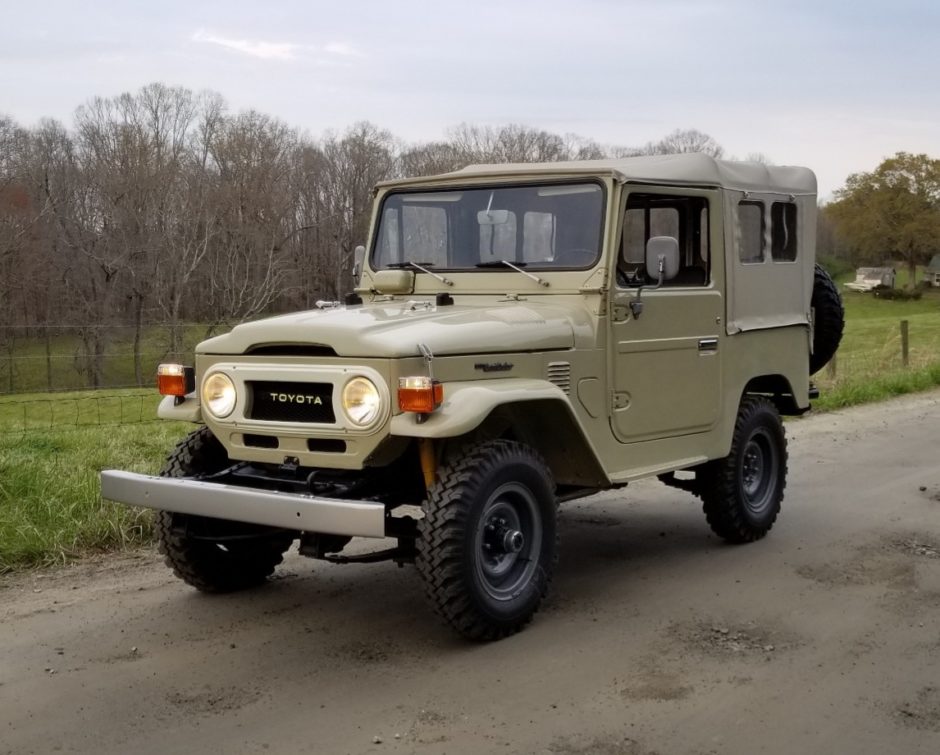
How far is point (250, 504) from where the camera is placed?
4.99 meters

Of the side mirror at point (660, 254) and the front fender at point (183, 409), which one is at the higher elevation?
the side mirror at point (660, 254)

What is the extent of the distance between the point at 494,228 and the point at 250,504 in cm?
231

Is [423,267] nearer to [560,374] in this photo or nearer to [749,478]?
[560,374]

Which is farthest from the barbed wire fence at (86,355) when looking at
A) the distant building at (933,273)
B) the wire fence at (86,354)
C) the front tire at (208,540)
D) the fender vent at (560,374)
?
the distant building at (933,273)

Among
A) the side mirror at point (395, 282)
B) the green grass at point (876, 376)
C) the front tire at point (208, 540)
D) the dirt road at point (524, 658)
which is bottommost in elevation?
the dirt road at point (524, 658)

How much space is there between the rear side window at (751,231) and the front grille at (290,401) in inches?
121

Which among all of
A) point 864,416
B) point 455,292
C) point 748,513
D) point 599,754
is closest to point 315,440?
point 455,292

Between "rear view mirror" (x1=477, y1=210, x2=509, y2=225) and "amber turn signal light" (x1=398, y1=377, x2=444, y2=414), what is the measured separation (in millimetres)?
1744

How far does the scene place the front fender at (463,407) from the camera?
4.95 metres

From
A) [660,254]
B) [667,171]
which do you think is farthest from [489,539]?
[667,171]

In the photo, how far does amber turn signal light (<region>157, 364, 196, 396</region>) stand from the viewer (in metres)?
5.88

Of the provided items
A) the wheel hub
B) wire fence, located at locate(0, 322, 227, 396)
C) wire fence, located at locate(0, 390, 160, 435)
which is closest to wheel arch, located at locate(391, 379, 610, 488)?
the wheel hub

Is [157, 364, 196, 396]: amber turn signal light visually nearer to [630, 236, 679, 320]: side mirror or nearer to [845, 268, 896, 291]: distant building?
[630, 236, 679, 320]: side mirror

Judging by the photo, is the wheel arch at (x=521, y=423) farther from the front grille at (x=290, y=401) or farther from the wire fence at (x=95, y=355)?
the wire fence at (x=95, y=355)
